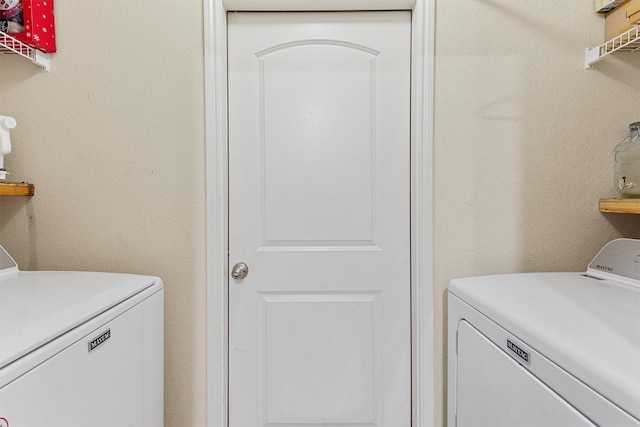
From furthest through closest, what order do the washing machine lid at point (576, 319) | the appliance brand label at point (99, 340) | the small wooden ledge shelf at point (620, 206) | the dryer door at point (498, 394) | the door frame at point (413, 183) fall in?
the door frame at point (413, 183)
the small wooden ledge shelf at point (620, 206)
the appliance brand label at point (99, 340)
the dryer door at point (498, 394)
the washing machine lid at point (576, 319)

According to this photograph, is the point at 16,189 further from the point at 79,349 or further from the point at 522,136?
the point at 522,136

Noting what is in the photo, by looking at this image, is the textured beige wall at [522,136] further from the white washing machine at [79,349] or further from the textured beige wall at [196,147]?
the white washing machine at [79,349]

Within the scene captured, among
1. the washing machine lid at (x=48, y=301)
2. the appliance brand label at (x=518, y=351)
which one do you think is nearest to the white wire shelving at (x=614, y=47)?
the appliance brand label at (x=518, y=351)

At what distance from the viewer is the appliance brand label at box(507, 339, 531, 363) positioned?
787 millimetres

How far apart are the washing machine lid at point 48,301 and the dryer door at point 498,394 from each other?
3.32 feet

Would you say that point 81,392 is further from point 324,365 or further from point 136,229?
point 324,365

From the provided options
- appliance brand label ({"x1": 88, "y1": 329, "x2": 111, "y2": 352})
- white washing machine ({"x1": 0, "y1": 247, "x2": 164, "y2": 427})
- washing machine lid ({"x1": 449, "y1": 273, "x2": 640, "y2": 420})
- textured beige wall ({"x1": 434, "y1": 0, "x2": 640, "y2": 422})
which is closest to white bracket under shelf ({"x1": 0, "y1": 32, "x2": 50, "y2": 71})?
white washing machine ({"x1": 0, "y1": 247, "x2": 164, "y2": 427})

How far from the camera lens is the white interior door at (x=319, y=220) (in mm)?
1467

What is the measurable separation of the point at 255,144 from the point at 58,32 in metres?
0.87

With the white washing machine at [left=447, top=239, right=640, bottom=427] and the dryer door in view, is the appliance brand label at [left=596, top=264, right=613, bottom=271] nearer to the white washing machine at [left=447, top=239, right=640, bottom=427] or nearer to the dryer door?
the white washing machine at [left=447, top=239, right=640, bottom=427]

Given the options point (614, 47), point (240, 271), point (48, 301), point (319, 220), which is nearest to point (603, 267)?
point (614, 47)

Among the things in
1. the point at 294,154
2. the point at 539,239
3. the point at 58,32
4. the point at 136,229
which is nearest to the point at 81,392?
the point at 136,229

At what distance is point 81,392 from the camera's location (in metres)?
0.81

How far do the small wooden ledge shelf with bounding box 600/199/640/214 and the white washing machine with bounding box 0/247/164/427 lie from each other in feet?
5.33
